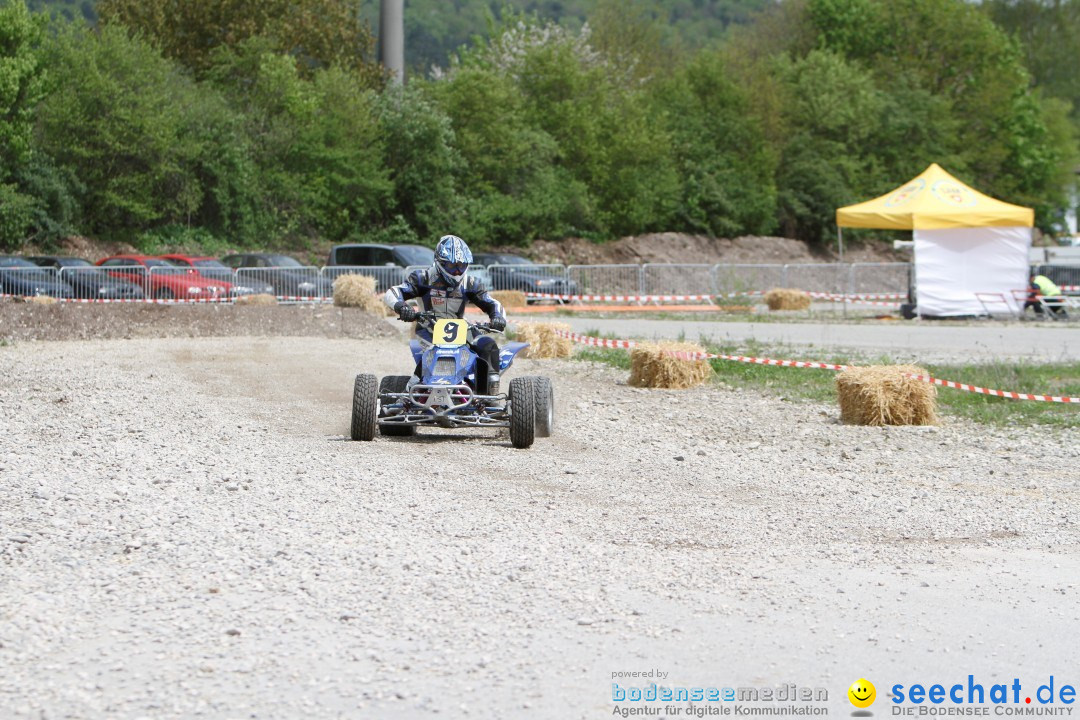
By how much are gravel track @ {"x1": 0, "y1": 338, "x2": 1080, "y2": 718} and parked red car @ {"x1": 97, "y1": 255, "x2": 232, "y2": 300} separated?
62.3ft

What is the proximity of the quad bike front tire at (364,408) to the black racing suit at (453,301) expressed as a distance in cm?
57

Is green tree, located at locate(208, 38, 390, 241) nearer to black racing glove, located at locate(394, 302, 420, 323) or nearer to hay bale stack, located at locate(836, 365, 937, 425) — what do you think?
hay bale stack, located at locate(836, 365, 937, 425)

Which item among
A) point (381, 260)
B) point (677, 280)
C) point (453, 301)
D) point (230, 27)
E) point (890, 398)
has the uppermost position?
point (230, 27)

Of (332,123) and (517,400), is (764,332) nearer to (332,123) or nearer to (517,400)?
(517,400)

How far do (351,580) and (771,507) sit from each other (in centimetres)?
340

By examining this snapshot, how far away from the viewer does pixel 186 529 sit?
7.52m

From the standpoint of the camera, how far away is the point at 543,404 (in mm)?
11320

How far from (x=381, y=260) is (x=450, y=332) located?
24569 millimetres

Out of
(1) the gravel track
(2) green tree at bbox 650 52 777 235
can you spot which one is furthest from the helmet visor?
(2) green tree at bbox 650 52 777 235

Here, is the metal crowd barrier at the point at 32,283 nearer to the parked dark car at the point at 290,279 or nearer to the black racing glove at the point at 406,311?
the parked dark car at the point at 290,279

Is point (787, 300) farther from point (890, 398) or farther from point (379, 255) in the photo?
point (890, 398)

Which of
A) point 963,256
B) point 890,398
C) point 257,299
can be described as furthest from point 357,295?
point 890,398

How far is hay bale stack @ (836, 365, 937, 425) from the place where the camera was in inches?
528

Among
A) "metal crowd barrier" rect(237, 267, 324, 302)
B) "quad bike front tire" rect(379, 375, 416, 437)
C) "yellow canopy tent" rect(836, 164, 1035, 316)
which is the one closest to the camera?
"quad bike front tire" rect(379, 375, 416, 437)
